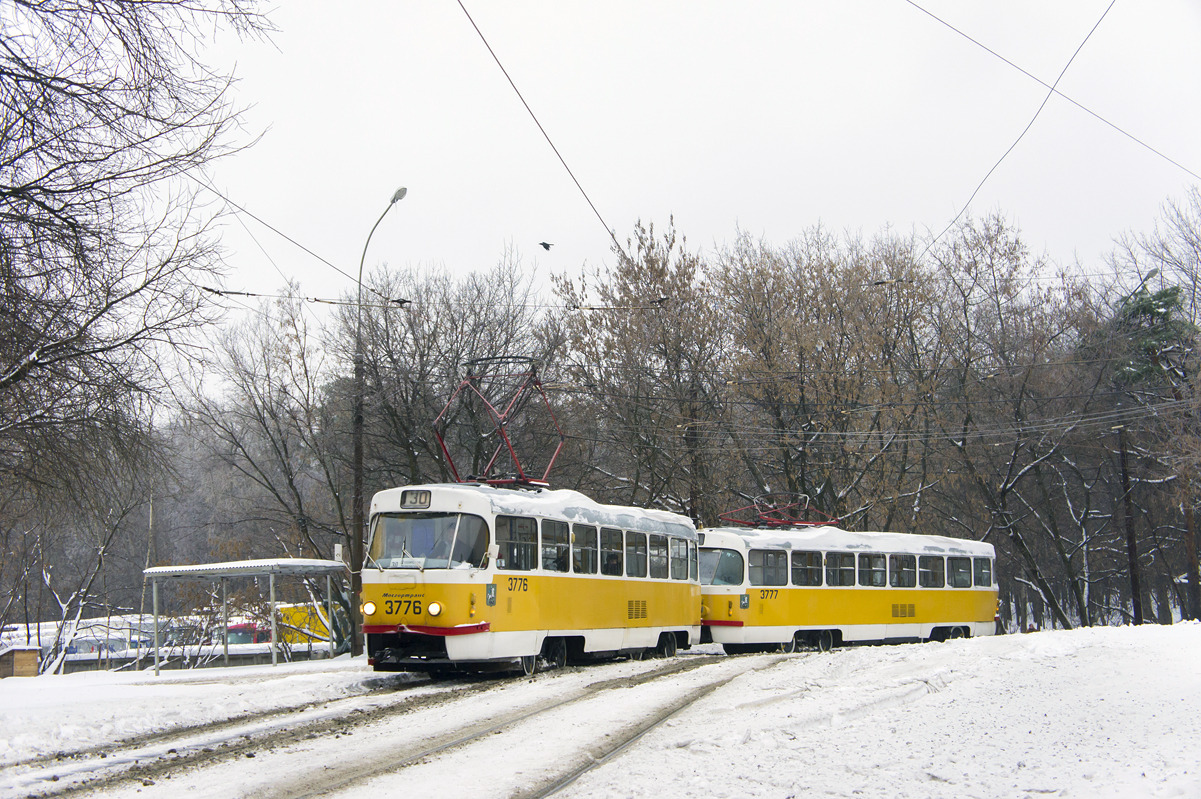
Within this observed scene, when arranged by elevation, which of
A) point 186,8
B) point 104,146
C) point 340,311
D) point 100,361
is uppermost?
point 340,311

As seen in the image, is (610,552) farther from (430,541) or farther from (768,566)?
(768,566)

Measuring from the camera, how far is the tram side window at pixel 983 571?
31.2 meters

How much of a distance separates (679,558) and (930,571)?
990cm

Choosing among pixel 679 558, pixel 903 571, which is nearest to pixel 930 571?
pixel 903 571

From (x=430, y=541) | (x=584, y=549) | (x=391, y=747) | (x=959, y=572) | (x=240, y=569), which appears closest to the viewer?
(x=391, y=747)

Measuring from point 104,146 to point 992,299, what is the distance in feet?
124

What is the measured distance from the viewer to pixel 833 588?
26266mm

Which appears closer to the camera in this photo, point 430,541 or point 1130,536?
point 430,541

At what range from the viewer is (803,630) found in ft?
84.0

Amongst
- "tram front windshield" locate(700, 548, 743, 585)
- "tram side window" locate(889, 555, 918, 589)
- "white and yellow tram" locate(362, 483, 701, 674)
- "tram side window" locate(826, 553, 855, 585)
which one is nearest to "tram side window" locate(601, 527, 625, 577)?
"white and yellow tram" locate(362, 483, 701, 674)

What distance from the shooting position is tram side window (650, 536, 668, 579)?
70.8 feet

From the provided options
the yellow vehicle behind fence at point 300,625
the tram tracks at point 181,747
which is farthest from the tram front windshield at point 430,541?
the yellow vehicle behind fence at point 300,625

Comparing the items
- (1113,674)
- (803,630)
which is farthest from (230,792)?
(803,630)

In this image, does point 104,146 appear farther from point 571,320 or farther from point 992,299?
point 992,299
